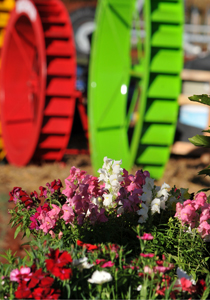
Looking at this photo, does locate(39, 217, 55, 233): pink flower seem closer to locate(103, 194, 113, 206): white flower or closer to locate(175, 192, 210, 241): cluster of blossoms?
locate(103, 194, 113, 206): white flower

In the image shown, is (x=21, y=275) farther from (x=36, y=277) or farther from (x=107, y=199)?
(x=107, y=199)

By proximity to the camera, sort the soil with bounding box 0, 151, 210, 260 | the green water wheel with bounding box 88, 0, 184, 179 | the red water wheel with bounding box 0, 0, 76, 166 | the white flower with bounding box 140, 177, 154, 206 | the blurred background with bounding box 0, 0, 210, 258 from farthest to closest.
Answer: the red water wheel with bounding box 0, 0, 76, 166
the blurred background with bounding box 0, 0, 210, 258
the soil with bounding box 0, 151, 210, 260
the green water wheel with bounding box 88, 0, 184, 179
the white flower with bounding box 140, 177, 154, 206

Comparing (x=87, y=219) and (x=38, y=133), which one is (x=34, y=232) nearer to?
(x=87, y=219)

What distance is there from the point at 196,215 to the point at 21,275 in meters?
0.68

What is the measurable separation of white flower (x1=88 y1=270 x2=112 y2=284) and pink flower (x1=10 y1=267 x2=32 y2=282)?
180 millimetres

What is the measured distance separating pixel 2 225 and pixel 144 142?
1919mm

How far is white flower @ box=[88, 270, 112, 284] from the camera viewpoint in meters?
1.26

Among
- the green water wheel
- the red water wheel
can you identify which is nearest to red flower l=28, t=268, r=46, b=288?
the green water wheel

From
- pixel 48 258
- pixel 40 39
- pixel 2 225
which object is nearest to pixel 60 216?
pixel 48 258

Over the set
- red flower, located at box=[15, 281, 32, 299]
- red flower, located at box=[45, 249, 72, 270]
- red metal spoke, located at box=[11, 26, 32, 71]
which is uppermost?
red metal spoke, located at box=[11, 26, 32, 71]

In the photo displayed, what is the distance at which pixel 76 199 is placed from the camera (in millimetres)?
1610

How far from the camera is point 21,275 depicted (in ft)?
4.20

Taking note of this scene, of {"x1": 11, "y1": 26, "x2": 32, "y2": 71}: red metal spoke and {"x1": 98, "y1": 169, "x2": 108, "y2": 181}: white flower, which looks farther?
{"x1": 11, "y1": 26, "x2": 32, "y2": 71}: red metal spoke

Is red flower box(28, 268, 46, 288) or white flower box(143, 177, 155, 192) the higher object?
white flower box(143, 177, 155, 192)
